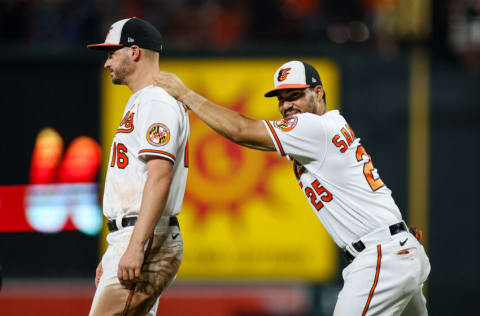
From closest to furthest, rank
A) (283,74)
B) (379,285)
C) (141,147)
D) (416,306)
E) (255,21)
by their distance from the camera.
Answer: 1. (141,147)
2. (379,285)
3. (416,306)
4. (283,74)
5. (255,21)

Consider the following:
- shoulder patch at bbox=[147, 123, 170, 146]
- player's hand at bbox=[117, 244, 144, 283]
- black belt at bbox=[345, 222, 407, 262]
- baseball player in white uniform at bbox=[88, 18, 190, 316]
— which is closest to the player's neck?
baseball player in white uniform at bbox=[88, 18, 190, 316]

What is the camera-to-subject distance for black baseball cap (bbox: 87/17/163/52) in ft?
12.2

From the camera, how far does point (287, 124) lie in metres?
3.78

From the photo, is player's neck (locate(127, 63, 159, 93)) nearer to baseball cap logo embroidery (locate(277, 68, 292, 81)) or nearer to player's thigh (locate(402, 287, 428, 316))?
baseball cap logo embroidery (locate(277, 68, 292, 81))

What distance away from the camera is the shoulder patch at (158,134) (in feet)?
11.3

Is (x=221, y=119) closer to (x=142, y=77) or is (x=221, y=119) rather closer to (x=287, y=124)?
(x=287, y=124)

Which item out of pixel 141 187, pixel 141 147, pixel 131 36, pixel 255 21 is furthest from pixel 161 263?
pixel 255 21

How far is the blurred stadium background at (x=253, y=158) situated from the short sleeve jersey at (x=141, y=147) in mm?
4687

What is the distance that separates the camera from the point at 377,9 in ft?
29.4

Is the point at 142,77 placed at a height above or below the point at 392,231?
above

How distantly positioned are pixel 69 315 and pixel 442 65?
498 cm

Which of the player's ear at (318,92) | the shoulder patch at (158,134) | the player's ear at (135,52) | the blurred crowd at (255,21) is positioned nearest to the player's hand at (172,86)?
the player's ear at (135,52)

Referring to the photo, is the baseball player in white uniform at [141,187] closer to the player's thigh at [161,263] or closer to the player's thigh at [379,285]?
the player's thigh at [161,263]

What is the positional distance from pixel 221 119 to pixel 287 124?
13.5 inches
